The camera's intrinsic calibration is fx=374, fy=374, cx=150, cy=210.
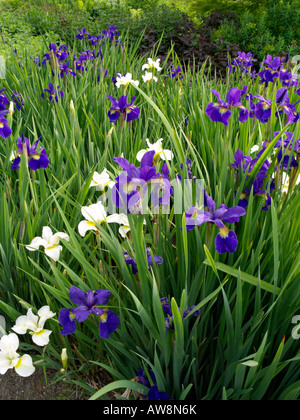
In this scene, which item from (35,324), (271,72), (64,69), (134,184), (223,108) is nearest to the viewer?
(134,184)

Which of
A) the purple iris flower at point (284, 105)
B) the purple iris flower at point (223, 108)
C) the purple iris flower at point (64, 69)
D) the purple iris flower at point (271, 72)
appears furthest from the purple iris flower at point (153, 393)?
the purple iris flower at point (64, 69)

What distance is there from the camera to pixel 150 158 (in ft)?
3.34

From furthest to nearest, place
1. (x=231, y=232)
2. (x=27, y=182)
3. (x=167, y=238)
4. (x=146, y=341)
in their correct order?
(x=27, y=182) < (x=167, y=238) < (x=146, y=341) < (x=231, y=232)

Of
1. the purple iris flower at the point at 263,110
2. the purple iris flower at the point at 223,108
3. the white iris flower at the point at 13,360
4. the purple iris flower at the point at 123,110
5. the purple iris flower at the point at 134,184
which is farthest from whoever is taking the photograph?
the purple iris flower at the point at 123,110

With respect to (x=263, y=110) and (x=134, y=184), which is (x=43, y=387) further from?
(x=263, y=110)

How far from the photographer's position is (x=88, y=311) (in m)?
0.99

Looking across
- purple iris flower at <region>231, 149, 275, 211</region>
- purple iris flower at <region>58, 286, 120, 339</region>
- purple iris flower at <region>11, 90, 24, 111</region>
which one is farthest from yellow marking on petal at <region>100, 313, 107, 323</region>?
purple iris flower at <region>11, 90, 24, 111</region>

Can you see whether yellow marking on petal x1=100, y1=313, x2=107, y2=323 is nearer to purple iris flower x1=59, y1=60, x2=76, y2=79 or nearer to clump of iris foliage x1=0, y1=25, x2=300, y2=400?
clump of iris foliage x1=0, y1=25, x2=300, y2=400

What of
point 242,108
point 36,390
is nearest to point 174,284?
point 36,390

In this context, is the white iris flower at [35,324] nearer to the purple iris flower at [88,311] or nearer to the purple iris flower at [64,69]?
the purple iris flower at [88,311]

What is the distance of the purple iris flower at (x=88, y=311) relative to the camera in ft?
3.26

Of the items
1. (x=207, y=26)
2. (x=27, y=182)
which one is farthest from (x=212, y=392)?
(x=207, y=26)

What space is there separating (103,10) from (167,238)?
292 inches
